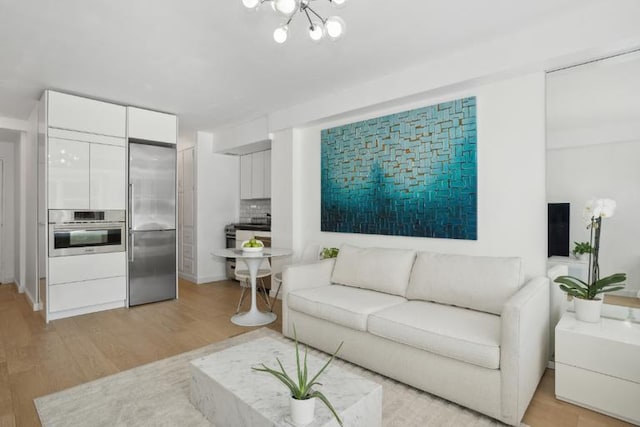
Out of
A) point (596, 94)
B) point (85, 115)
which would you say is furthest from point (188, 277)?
point (596, 94)

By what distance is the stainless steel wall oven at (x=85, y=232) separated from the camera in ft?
12.3

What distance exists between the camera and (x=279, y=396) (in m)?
1.67

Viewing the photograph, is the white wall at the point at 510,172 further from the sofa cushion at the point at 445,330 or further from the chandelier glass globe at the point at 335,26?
the chandelier glass globe at the point at 335,26

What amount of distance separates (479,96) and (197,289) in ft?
14.8

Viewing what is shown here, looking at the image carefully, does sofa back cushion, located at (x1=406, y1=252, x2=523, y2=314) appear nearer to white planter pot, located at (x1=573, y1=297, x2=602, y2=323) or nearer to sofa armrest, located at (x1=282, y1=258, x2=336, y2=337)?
white planter pot, located at (x1=573, y1=297, x2=602, y2=323)

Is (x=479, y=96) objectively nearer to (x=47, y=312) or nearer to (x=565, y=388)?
(x=565, y=388)

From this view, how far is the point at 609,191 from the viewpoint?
2311 mm

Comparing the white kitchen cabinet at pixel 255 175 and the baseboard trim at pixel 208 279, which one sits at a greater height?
the white kitchen cabinet at pixel 255 175

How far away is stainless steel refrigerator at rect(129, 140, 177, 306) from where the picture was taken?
427cm

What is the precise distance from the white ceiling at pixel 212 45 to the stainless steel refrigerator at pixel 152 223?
76 cm

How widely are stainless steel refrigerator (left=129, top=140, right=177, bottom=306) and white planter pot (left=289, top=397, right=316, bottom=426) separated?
11.8 feet

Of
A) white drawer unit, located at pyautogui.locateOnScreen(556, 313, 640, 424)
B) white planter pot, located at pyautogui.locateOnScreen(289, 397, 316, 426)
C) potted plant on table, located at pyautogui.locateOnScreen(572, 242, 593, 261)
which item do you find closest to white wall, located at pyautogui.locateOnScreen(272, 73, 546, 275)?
potted plant on table, located at pyautogui.locateOnScreen(572, 242, 593, 261)

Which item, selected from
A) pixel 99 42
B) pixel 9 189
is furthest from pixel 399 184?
pixel 9 189

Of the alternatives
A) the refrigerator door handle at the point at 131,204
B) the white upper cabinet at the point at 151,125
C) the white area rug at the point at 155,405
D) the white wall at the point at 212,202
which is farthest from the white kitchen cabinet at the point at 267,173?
the white area rug at the point at 155,405
